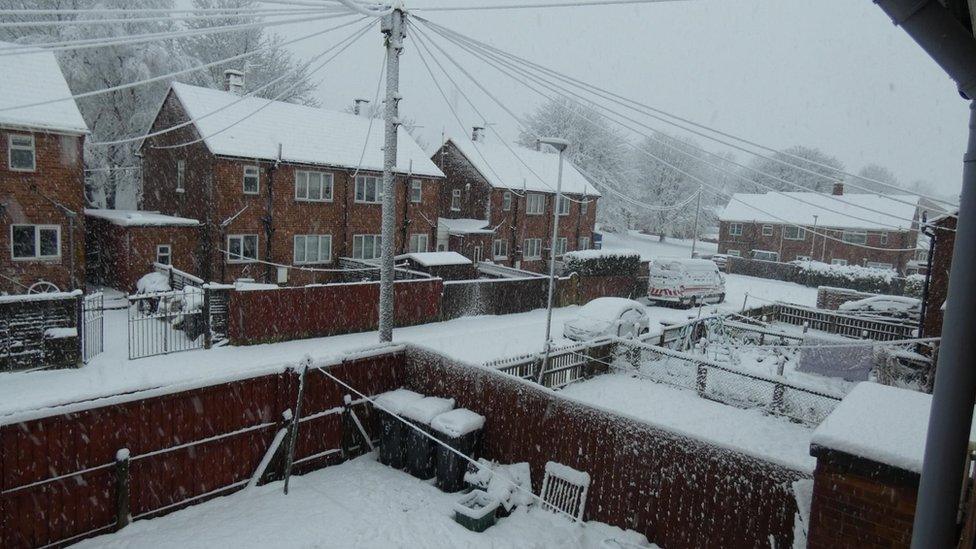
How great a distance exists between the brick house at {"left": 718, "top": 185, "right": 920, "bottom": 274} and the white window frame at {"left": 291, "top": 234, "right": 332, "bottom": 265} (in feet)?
105

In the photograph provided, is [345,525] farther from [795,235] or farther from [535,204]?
[795,235]

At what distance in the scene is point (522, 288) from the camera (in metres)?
24.9

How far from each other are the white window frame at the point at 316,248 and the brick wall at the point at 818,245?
37763 millimetres

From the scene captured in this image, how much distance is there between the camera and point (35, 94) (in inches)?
797

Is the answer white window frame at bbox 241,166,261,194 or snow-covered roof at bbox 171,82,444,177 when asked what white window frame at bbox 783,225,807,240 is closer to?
snow-covered roof at bbox 171,82,444,177

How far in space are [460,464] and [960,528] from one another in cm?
669

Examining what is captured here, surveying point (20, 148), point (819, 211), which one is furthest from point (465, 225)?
point (819, 211)

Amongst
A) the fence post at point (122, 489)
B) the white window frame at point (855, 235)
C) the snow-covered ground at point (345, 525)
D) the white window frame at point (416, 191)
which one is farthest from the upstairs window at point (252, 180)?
the white window frame at point (855, 235)

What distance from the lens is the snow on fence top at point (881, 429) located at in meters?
4.35

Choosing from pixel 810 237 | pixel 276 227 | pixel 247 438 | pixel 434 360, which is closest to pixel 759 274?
pixel 810 237

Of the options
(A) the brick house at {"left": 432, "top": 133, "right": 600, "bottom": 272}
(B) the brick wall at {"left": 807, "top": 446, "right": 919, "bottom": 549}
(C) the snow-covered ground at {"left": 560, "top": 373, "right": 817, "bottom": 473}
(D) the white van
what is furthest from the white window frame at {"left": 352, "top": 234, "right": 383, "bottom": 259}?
(B) the brick wall at {"left": 807, "top": 446, "right": 919, "bottom": 549}

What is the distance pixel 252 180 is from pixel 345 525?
19.9m

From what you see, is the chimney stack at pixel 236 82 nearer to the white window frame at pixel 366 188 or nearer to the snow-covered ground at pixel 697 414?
the white window frame at pixel 366 188

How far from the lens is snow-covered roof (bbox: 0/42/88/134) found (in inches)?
759
